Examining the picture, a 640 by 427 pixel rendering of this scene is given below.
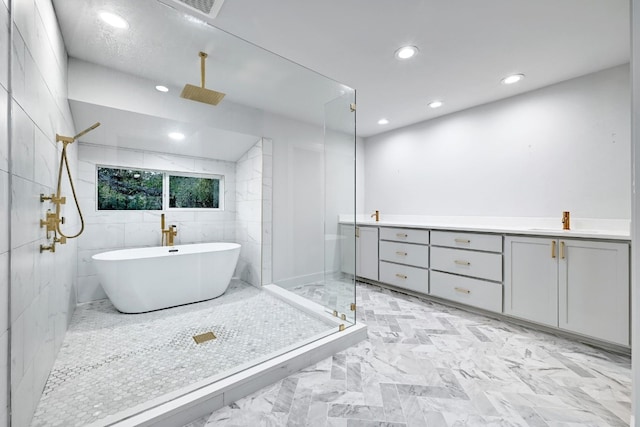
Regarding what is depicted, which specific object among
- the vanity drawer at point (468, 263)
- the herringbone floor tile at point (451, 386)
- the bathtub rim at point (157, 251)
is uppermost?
the bathtub rim at point (157, 251)

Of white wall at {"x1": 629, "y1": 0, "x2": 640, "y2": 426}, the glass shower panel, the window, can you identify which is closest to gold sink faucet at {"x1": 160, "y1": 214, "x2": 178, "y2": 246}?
A: the window

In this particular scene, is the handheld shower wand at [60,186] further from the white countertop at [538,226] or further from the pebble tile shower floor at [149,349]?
the white countertop at [538,226]

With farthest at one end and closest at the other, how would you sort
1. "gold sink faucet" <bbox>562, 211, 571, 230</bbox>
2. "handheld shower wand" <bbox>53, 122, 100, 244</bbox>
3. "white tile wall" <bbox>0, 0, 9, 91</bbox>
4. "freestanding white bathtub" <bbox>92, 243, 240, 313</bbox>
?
"gold sink faucet" <bbox>562, 211, 571, 230</bbox> → "freestanding white bathtub" <bbox>92, 243, 240, 313</bbox> → "handheld shower wand" <bbox>53, 122, 100, 244</bbox> → "white tile wall" <bbox>0, 0, 9, 91</bbox>

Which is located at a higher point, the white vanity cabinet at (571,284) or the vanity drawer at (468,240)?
the vanity drawer at (468,240)

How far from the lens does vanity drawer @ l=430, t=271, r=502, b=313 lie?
2.41 m

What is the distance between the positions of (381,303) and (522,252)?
1.40m

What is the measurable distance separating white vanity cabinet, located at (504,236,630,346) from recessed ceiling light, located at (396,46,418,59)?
1763 millimetres

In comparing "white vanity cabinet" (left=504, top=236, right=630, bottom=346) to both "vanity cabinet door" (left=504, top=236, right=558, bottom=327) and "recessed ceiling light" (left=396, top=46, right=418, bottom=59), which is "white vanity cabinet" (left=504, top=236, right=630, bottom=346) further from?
"recessed ceiling light" (left=396, top=46, right=418, bottom=59)

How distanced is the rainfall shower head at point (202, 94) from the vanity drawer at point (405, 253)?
2.41 meters

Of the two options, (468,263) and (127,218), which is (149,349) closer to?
(127,218)

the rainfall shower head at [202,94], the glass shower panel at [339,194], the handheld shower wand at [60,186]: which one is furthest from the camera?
the glass shower panel at [339,194]

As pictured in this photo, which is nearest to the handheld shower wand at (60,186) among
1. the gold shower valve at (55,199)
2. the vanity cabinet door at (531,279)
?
the gold shower valve at (55,199)

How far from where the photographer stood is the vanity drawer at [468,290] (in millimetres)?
2412

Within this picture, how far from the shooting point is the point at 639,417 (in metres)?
1.08
